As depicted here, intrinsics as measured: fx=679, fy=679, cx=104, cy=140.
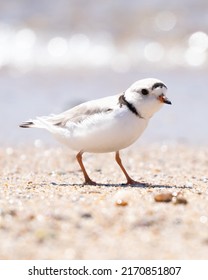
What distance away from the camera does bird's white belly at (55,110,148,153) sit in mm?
5527

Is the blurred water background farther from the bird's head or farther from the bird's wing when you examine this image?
the bird's head

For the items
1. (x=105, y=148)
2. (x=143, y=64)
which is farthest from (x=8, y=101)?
(x=105, y=148)

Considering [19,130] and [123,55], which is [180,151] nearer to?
[19,130]

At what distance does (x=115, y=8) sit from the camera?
58.1 feet

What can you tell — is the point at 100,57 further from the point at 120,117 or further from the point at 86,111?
the point at 120,117

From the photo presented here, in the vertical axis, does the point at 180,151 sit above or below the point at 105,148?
below

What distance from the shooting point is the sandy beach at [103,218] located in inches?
159

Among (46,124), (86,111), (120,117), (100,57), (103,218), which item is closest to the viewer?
(103,218)

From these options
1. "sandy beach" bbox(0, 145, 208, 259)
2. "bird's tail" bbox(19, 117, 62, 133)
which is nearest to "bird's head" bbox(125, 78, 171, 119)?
"sandy beach" bbox(0, 145, 208, 259)

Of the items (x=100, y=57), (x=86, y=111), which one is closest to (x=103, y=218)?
(x=86, y=111)

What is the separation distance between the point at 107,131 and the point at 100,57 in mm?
10180

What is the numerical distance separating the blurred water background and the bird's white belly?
3283mm

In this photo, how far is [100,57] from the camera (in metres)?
15.6
